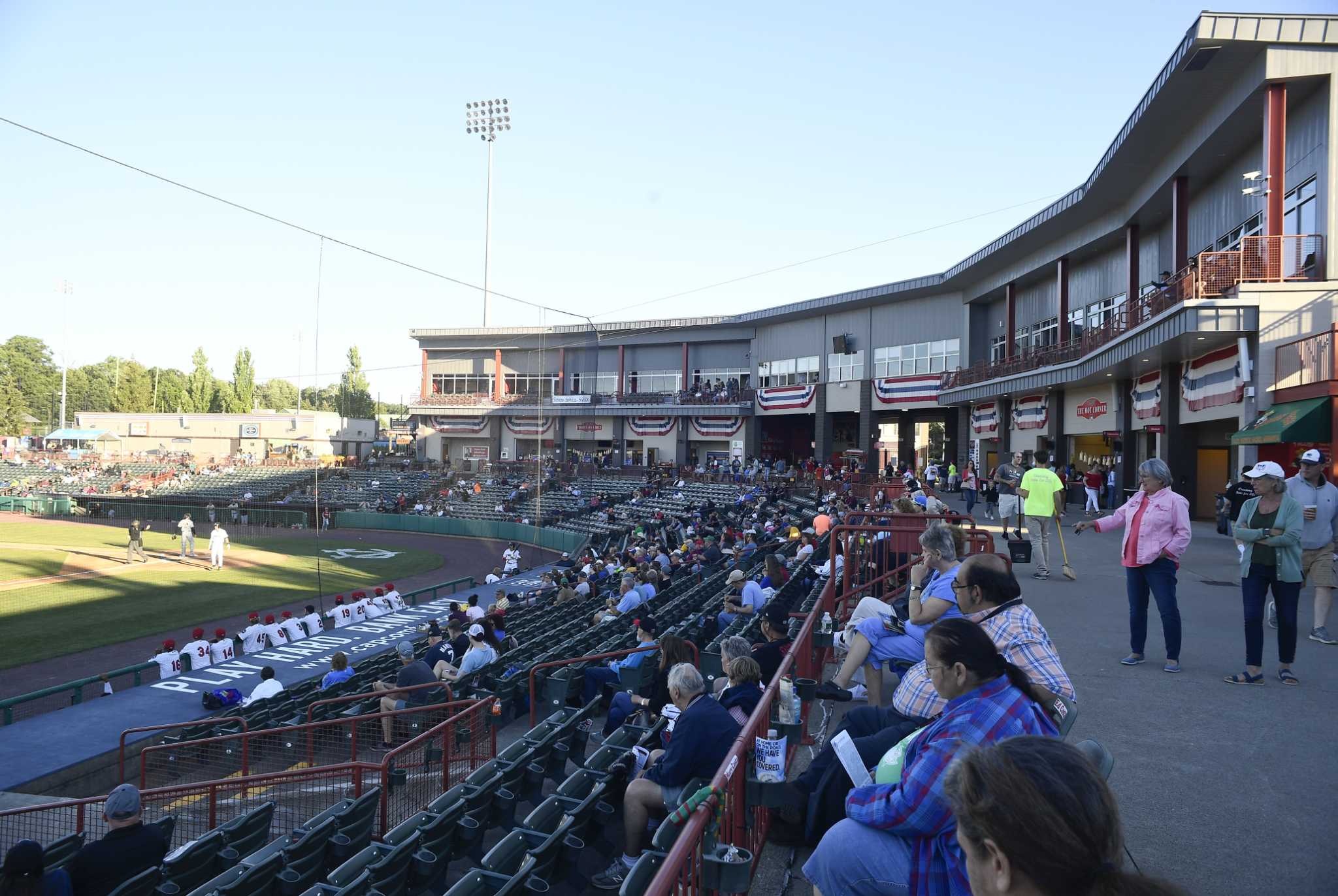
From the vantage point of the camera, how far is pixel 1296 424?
582 inches

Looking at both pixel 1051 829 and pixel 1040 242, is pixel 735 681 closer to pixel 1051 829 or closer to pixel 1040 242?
pixel 1051 829

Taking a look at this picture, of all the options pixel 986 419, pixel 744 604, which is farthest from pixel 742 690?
pixel 986 419

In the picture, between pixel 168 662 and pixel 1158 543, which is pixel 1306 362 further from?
pixel 168 662

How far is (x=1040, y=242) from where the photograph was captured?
31.3 meters

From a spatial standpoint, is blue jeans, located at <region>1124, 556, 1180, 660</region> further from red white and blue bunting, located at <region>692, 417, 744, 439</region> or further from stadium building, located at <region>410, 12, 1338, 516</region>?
red white and blue bunting, located at <region>692, 417, 744, 439</region>

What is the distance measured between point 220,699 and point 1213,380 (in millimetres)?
22094

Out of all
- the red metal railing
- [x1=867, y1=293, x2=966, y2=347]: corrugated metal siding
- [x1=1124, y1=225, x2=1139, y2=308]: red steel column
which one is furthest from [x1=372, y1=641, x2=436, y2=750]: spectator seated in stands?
[x1=867, y1=293, x2=966, y2=347]: corrugated metal siding

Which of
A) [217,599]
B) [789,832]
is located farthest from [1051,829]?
[217,599]

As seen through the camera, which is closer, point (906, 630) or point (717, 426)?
point (906, 630)

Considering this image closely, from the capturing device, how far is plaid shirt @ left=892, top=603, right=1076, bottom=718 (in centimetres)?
430

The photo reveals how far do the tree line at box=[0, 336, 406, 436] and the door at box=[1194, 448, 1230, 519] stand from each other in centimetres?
8854

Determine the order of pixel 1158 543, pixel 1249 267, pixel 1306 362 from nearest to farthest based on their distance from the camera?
pixel 1158 543 < pixel 1306 362 < pixel 1249 267

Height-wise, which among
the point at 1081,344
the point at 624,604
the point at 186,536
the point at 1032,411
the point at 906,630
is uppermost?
the point at 1081,344

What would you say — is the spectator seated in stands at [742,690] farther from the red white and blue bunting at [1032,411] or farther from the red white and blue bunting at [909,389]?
the red white and blue bunting at [909,389]
